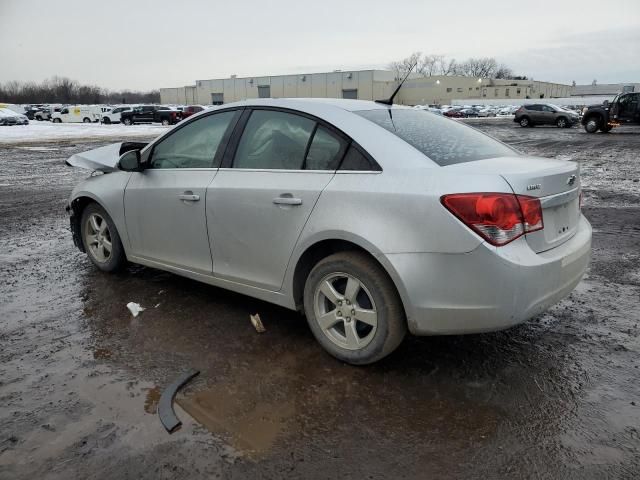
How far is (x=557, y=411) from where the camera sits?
2.87m

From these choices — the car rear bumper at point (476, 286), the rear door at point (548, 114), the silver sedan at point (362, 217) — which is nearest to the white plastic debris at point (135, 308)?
the silver sedan at point (362, 217)

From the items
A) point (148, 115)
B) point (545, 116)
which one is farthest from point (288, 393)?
point (148, 115)

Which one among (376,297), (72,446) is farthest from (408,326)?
(72,446)

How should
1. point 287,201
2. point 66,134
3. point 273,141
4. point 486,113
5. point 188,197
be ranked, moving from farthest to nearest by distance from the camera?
point 486,113 → point 66,134 → point 188,197 → point 273,141 → point 287,201

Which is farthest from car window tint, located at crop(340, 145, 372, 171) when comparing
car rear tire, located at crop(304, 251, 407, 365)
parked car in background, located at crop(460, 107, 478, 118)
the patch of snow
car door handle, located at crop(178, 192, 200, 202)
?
parked car in background, located at crop(460, 107, 478, 118)

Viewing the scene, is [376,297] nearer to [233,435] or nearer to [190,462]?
[233,435]

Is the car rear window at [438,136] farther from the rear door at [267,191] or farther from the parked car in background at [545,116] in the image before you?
the parked car in background at [545,116]

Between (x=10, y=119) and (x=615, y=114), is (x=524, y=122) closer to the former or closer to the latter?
(x=615, y=114)

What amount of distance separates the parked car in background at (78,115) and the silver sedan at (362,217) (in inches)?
1907

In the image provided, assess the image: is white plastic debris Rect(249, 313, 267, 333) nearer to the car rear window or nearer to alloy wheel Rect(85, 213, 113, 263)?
the car rear window

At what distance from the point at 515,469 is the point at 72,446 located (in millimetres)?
2099

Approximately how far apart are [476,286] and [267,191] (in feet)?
4.92

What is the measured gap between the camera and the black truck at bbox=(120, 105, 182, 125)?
4197 cm

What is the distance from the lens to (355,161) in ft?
10.7
